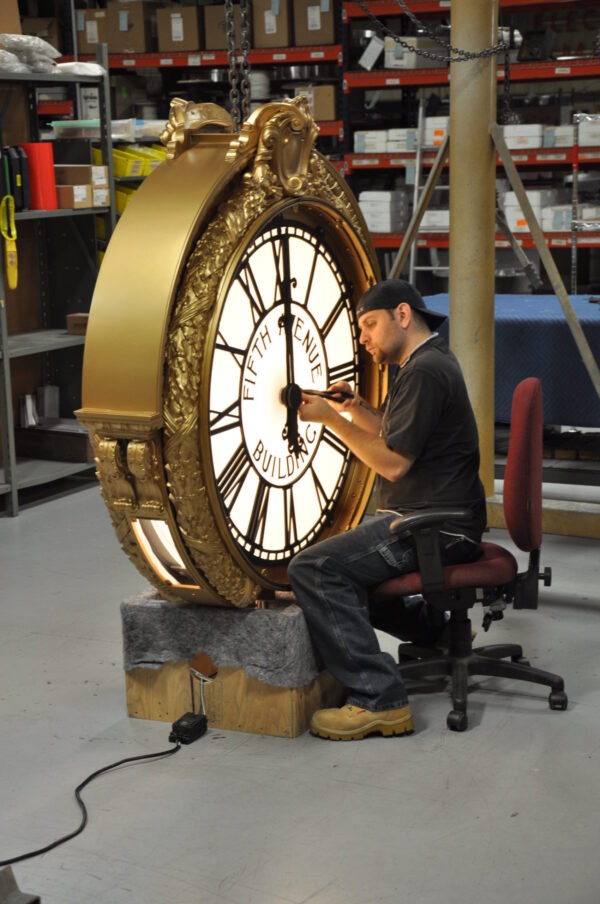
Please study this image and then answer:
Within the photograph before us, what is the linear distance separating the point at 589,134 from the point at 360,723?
6465mm

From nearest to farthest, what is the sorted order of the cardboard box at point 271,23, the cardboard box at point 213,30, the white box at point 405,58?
1. the white box at point 405,58
2. the cardboard box at point 271,23
3. the cardboard box at point 213,30

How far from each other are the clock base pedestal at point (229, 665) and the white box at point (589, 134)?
624 centimetres

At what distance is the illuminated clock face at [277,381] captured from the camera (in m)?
3.28

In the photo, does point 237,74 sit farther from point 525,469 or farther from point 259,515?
point 525,469

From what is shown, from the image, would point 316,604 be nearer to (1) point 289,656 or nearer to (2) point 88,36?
(1) point 289,656

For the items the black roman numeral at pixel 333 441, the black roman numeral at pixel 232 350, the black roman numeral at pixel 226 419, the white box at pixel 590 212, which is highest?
the white box at pixel 590 212

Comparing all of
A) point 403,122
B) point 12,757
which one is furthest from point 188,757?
point 403,122

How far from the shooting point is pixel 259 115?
324 cm

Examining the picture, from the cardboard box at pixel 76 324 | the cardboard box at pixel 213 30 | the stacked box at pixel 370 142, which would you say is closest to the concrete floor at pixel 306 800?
the cardboard box at pixel 76 324

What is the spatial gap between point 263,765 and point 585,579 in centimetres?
202

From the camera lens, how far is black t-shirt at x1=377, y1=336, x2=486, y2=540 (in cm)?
340

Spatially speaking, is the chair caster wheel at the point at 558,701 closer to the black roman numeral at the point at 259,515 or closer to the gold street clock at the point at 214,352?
the gold street clock at the point at 214,352

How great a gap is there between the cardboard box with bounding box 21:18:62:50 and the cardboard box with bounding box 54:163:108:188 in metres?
4.23

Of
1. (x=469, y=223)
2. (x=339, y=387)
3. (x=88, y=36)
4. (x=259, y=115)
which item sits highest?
(x=88, y=36)
